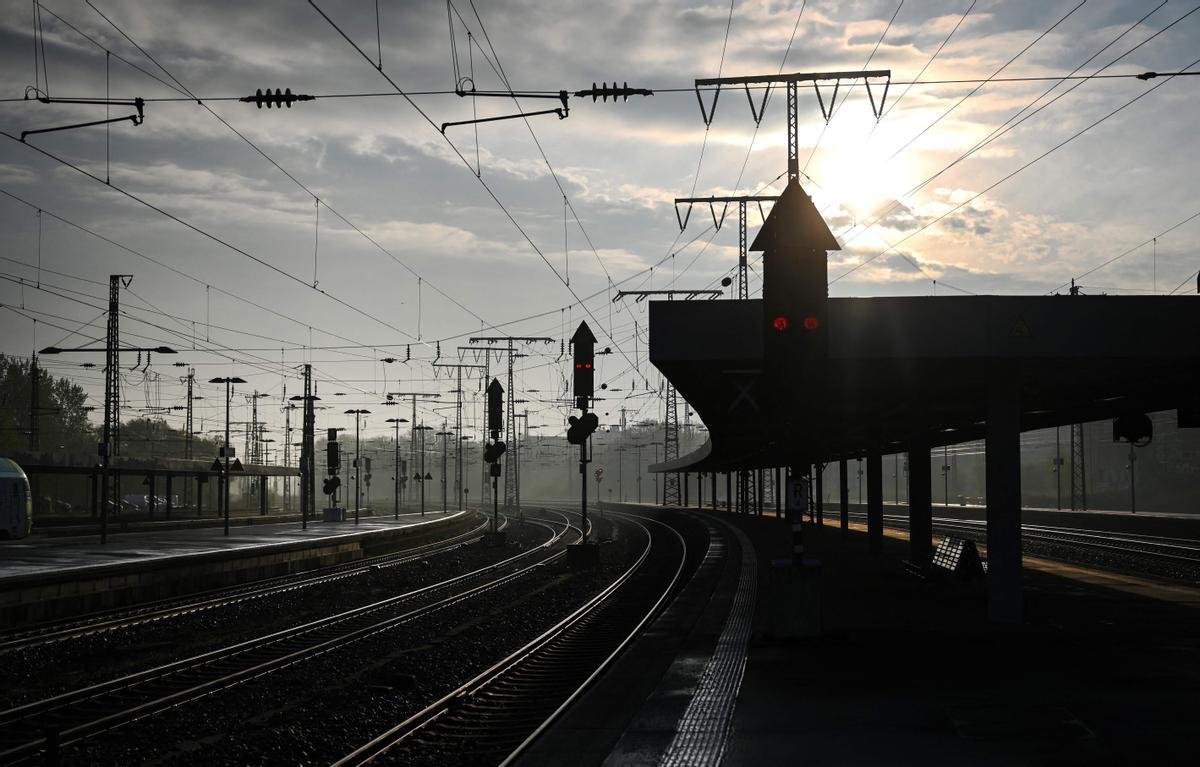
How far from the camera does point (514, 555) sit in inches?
1684

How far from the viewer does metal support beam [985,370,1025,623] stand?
18.5 metres

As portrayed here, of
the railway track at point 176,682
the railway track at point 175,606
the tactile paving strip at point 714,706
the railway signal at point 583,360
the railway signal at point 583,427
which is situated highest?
the railway signal at point 583,360

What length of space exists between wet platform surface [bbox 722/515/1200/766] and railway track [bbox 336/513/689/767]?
2.25 m

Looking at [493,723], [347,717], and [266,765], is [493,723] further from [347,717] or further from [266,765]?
[266,765]

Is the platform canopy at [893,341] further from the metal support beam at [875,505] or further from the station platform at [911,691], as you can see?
the metal support beam at [875,505]

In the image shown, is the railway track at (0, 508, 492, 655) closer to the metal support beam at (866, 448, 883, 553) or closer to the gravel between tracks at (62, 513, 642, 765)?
the gravel between tracks at (62, 513, 642, 765)

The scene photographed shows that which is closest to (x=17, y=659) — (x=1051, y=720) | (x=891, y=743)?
(x=891, y=743)

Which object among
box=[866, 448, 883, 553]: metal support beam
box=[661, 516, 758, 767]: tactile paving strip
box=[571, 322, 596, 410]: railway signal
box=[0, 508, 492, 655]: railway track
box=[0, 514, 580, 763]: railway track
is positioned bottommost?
box=[0, 508, 492, 655]: railway track

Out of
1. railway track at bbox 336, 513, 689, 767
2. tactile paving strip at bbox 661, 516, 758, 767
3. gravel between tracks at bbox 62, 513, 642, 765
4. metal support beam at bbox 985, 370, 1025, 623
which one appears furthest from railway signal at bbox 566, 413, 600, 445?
metal support beam at bbox 985, 370, 1025, 623

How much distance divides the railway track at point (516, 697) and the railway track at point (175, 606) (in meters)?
8.13

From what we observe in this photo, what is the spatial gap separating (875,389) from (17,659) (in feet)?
50.5

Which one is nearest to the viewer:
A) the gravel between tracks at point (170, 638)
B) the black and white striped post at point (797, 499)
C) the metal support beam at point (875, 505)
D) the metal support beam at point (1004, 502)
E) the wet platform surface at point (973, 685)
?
the wet platform surface at point (973, 685)

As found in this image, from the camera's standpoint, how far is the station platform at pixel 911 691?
9.80 metres

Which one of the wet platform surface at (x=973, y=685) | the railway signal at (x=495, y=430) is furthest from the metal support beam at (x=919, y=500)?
the railway signal at (x=495, y=430)
